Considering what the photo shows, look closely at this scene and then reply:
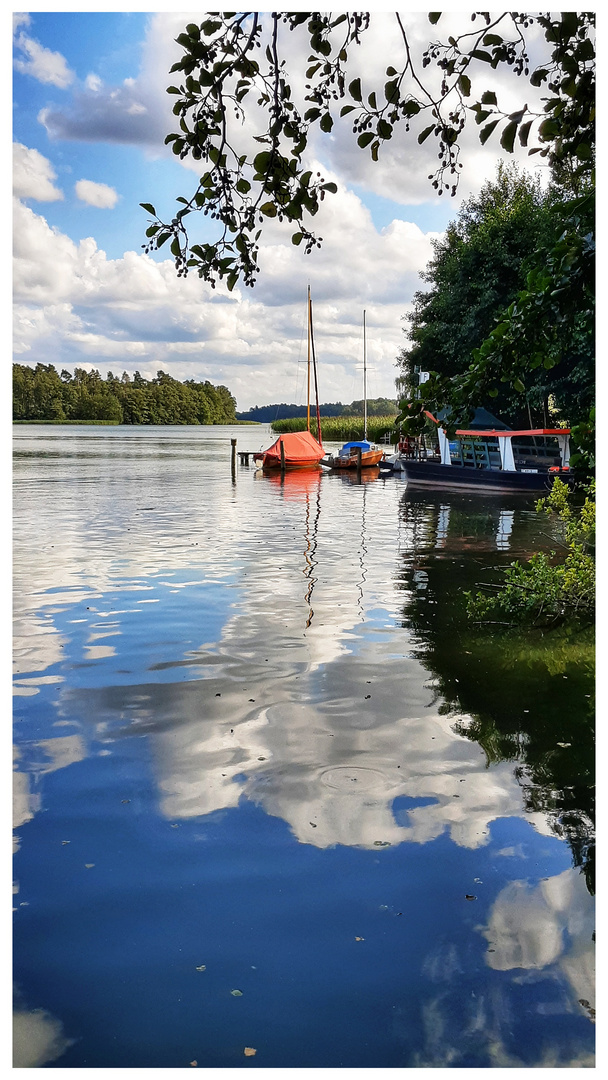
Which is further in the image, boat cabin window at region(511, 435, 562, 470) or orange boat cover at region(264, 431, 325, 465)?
orange boat cover at region(264, 431, 325, 465)

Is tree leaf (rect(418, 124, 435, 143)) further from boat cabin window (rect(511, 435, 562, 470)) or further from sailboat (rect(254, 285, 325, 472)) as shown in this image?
sailboat (rect(254, 285, 325, 472))

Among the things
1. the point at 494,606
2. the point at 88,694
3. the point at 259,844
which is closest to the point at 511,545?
the point at 494,606

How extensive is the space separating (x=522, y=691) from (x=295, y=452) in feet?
138

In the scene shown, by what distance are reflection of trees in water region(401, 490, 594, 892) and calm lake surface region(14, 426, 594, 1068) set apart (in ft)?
0.11

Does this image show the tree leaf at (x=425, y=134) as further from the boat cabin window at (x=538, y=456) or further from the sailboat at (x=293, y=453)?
the sailboat at (x=293, y=453)

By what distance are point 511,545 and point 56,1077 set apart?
1699 cm

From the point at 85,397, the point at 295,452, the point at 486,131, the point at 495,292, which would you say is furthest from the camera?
the point at 85,397

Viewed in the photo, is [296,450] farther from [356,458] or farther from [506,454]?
[506,454]

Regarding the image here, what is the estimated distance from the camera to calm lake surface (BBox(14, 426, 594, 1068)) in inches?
154

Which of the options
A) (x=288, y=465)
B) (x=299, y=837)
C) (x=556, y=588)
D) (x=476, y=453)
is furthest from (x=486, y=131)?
(x=288, y=465)

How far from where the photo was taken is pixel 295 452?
5006 cm

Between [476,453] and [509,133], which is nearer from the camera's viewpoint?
[509,133]

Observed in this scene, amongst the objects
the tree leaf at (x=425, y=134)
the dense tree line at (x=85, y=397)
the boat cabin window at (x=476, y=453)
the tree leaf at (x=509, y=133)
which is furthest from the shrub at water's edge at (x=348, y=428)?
the dense tree line at (x=85, y=397)

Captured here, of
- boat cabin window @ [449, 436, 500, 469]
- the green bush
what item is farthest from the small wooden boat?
the green bush
